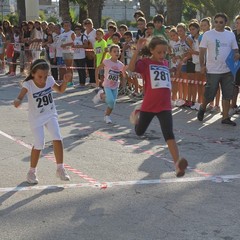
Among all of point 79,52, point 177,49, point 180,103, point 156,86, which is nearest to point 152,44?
point 156,86

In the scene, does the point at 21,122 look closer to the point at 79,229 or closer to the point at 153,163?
the point at 153,163

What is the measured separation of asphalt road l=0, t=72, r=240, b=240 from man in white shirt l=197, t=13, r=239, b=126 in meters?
0.61

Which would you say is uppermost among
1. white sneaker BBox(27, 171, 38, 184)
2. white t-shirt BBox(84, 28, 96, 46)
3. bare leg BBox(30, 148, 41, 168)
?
white t-shirt BBox(84, 28, 96, 46)

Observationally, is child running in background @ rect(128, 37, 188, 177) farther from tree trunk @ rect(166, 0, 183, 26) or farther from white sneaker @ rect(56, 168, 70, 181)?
tree trunk @ rect(166, 0, 183, 26)

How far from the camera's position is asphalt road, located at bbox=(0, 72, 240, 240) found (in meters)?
4.83

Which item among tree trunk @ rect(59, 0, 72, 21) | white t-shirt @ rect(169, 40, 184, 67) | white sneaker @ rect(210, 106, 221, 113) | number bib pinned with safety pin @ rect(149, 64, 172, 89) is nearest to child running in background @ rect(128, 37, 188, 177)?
number bib pinned with safety pin @ rect(149, 64, 172, 89)

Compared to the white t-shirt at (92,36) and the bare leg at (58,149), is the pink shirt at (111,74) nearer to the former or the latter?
the bare leg at (58,149)

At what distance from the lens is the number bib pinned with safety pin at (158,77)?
634 cm

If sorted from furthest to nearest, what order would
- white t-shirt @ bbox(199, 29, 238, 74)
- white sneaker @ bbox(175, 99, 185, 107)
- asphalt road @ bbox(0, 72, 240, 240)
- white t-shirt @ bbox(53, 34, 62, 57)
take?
1. white t-shirt @ bbox(53, 34, 62, 57)
2. white sneaker @ bbox(175, 99, 185, 107)
3. white t-shirt @ bbox(199, 29, 238, 74)
4. asphalt road @ bbox(0, 72, 240, 240)

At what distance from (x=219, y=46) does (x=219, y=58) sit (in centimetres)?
21

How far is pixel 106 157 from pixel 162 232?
2959 mm

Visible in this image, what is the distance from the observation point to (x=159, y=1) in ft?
210

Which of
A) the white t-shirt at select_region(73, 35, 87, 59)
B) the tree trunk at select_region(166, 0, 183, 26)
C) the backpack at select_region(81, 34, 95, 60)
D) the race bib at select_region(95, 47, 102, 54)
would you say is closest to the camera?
the race bib at select_region(95, 47, 102, 54)

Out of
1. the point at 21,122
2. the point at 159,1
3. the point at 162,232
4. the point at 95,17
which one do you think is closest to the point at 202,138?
the point at 21,122
